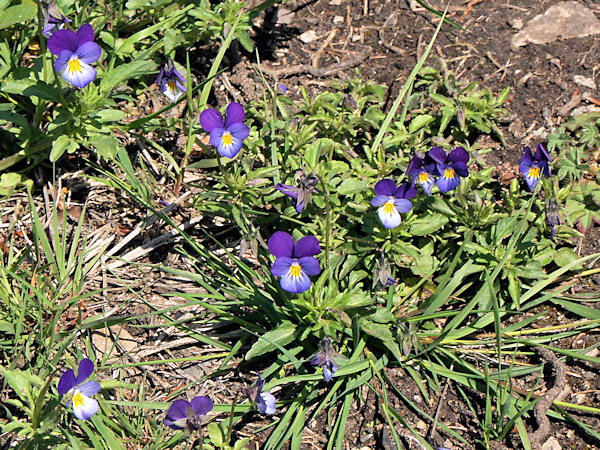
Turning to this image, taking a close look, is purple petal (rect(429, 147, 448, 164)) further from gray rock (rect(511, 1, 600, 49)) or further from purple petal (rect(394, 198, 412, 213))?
gray rock (rect(511, 1, 600, 49))

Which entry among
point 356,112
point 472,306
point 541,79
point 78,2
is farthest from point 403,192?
point 78,2

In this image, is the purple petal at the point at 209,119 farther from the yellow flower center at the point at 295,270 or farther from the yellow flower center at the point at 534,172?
the yellow flower center at the point at 534,172

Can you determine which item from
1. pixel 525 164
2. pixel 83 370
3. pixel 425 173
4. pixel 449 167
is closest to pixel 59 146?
pixel 83 370

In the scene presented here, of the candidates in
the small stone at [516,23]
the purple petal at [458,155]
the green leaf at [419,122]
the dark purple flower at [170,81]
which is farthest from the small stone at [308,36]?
the purple petal at [458,155]

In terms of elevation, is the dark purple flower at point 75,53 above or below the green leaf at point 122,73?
above

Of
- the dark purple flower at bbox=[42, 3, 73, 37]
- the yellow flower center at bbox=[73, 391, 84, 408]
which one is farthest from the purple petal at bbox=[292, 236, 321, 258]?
the dark purple flower at bbox=[42, 3, 73, 37]

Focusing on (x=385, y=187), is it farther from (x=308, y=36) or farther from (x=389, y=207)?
(x=308, y=36)

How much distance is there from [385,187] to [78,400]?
1.57 metres

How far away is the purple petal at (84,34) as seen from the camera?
2.98 meters

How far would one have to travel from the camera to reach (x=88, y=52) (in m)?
3.04

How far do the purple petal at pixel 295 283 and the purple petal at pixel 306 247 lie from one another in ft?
0.29

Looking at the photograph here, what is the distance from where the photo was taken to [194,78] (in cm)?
426

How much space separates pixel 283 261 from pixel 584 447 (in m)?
1.54

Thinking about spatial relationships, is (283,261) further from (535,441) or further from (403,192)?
(535,441)
